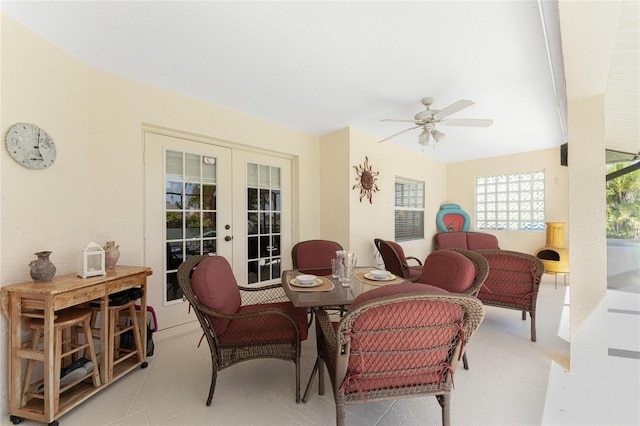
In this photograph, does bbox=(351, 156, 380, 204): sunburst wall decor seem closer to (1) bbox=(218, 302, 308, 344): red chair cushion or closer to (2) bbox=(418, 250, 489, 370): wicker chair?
(2) bbox=(418, 250, 489, 370): wicker chair

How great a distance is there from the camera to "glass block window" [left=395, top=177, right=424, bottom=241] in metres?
4.98

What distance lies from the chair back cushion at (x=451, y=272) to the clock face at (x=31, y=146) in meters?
3.03

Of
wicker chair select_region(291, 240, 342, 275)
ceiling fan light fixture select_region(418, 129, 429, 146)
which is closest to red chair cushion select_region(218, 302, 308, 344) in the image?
wicker chair select_region(291, 240, 342, 275)

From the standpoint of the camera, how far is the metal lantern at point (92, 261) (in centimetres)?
179

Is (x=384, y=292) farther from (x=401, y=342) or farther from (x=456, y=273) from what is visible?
(x=456, y=273)

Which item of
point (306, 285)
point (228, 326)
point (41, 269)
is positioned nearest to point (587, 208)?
point (306, 285)

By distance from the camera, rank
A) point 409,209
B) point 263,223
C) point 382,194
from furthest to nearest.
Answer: point 409,209
point 382,194
point 263,223

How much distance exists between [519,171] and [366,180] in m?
3.69

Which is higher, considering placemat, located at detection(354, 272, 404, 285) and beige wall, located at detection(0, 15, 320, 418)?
beige wall, located at detection(0, 15, 320, 418)

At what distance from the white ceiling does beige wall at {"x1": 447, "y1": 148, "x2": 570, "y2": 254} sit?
1918mm

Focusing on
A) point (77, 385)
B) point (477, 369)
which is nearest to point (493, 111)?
point (477, 369)

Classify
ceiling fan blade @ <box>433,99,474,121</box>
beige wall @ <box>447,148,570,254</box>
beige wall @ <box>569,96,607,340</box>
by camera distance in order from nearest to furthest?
1. beige wall @ <box>569,96,607,340</box>
2. ceiling fan blade @ <box>433,99,474,121</box>
3. beige wall @ <box>447,148,570,254</box>

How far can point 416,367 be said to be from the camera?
4.03 feet

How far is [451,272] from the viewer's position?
5.96 ft
